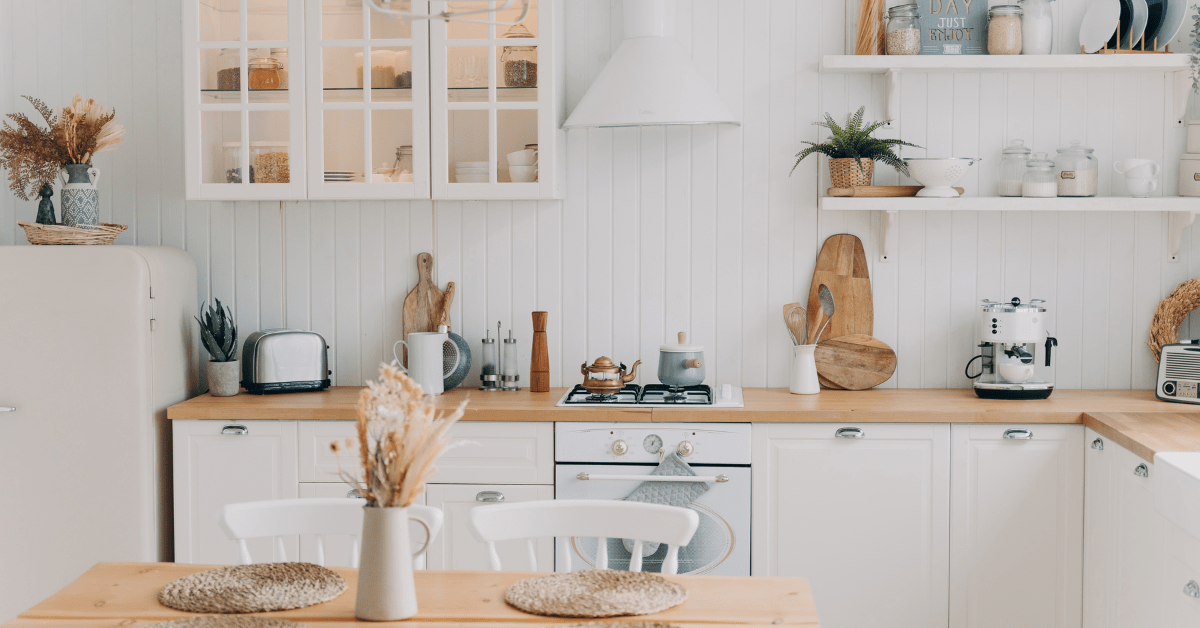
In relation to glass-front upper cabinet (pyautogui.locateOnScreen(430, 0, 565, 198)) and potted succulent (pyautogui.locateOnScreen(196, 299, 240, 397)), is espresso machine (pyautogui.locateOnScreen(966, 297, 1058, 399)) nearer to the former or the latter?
glass-front upper cabinet (pyautogui.locateOnScreen(430, 0, 565, 198))

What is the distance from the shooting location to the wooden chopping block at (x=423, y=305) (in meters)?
3.23

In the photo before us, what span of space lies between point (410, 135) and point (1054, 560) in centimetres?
226

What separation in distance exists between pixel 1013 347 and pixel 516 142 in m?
1.66

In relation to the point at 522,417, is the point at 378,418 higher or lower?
higher

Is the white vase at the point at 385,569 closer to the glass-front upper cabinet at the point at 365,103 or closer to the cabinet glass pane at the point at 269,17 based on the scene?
the glass-front upper cabinet at the point at 365,103

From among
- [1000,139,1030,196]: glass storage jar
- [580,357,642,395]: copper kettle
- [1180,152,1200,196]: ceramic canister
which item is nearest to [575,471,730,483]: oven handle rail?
[580,357,642,395]: copper kettle

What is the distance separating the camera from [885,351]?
3.12 m

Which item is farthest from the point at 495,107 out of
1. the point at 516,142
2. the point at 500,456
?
A: the point at 500,456

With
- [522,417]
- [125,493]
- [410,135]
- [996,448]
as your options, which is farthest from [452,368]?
[996,448]

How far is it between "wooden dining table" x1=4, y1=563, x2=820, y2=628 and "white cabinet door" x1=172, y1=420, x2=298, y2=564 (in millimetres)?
1159

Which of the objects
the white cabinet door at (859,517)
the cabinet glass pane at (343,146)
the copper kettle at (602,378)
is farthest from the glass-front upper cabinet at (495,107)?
the white cabinet door at (859,517)

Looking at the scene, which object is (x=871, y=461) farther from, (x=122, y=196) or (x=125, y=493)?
(x=122, y=196)

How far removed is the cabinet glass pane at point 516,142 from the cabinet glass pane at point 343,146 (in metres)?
0.43

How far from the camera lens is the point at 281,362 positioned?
3.02 metres
